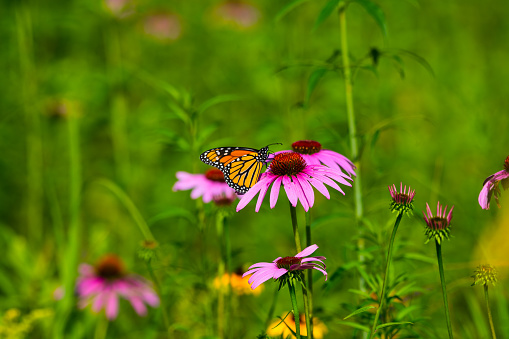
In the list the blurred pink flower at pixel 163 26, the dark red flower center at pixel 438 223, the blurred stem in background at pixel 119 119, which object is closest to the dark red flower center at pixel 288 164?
the dark red flower center at pixel 438 223

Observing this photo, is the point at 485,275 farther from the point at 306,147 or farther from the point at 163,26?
the point at 163,26

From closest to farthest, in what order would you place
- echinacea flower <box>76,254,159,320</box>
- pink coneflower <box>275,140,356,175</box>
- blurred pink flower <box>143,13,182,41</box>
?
pink coneflower <box>275,140,356,175</box> → echinacea flower <box>76,254,159,320</box> → blurred pink flower <box>143,13,182,41</box>

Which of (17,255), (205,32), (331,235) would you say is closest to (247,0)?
(205,32)

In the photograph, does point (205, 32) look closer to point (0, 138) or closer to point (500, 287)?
point (0, 138)

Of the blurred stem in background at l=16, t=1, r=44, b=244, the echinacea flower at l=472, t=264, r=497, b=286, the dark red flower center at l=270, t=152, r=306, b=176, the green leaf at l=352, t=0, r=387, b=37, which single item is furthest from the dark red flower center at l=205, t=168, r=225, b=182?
the blurred stem in background at l=16, t=1, r=44, b=244

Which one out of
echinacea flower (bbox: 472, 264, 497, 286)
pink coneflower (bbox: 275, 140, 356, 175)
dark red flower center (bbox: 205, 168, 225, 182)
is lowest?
echinacea flower (bbox: 472, 264, 497, 286)

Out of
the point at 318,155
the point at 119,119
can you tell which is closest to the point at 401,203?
the point at 318,155

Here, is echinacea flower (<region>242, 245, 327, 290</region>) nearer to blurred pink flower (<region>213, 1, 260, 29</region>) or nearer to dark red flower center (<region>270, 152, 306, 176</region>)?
dark red flower center (<region>270, 152, 306, 176</region>)

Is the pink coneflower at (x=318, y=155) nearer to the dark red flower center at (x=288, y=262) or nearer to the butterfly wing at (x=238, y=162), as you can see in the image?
the butterfly wing at (x=238, y=162)
